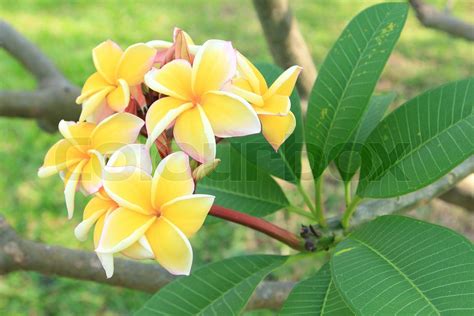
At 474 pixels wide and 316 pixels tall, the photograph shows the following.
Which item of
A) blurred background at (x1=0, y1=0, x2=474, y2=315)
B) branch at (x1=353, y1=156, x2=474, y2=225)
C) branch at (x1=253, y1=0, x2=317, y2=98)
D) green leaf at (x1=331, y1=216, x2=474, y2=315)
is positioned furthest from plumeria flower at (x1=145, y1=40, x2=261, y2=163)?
blurred background at (x1=0, y1=0, x2=474, y2=315)

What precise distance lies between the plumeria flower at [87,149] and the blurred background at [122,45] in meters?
1.40

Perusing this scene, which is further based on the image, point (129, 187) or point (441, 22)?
point (441, 22)

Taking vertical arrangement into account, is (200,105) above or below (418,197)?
above

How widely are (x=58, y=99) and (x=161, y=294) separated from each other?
97 centimetres

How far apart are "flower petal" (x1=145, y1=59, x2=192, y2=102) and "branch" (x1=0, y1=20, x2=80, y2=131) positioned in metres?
1.01

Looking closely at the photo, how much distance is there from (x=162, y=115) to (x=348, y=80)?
413mm

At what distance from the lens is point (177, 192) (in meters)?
0.66

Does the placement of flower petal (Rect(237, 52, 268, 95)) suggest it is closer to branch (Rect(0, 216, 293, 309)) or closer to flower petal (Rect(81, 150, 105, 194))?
flower petal (Rect(81, 150, 105, 194))

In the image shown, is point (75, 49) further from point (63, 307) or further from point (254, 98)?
point (254, 98)

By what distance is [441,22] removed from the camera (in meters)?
1.83

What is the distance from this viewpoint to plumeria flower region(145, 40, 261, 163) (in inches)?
26.2

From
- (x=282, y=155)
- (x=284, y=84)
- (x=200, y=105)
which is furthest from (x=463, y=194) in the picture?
(x=200, y=105)

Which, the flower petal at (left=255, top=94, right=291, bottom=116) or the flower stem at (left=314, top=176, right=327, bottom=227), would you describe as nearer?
the flower petal at (left=255, top=94, right=291, bottom=116)

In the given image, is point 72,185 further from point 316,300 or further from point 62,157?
point 316,300
